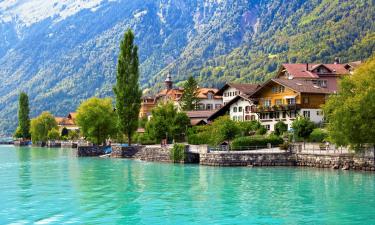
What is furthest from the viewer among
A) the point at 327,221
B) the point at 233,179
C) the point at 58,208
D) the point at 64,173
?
the point at 64,173

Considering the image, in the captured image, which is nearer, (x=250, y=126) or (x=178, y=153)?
(x=178, y=153)

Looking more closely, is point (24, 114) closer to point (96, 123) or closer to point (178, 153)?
point (96, 123)

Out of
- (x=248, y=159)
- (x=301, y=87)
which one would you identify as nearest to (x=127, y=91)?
(x=301, y=87)

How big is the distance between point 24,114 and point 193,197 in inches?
6305

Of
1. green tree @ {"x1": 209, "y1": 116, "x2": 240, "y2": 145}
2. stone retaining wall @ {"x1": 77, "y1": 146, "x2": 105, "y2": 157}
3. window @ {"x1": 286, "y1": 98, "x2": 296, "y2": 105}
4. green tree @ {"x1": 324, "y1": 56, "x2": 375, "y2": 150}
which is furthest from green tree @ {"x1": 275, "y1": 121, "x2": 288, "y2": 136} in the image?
green tree @ {"x1": 324, "y1": 56, "x2": 375, "y2": 150}

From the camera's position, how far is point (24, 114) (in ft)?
627

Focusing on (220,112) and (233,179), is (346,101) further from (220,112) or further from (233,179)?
(220,112)

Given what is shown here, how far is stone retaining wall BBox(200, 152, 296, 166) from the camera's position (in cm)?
6431

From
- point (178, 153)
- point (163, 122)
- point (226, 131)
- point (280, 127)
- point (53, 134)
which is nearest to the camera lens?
point (178, 153)

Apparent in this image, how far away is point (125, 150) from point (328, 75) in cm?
4373

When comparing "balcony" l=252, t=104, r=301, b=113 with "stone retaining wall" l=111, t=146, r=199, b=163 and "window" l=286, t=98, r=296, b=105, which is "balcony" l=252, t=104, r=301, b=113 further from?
"stone retaining wall" l=111, t=146, r=199, b=163

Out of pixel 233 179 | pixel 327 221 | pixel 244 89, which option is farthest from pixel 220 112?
→ pixel 327 221

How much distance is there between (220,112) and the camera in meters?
110

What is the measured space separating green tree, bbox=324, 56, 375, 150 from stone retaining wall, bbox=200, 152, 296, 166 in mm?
7763
